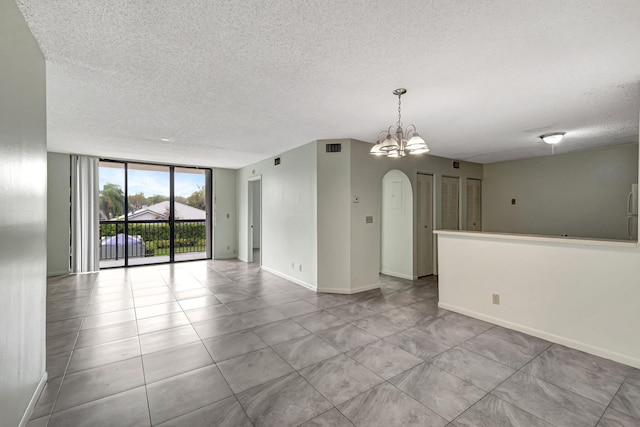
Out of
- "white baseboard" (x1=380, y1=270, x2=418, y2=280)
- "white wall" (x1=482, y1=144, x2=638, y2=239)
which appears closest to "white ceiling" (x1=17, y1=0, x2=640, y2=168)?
"white wall" (x1=482, y1=144, x2=638, y2=239)

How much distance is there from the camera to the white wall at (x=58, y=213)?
19.2 feet

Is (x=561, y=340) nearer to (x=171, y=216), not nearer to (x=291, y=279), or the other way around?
(x=291, y=279)

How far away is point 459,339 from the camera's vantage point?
9.90 ft

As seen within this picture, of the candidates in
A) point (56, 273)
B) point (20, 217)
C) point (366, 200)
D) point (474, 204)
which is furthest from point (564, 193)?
point (56, 273)

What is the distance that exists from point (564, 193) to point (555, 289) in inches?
152

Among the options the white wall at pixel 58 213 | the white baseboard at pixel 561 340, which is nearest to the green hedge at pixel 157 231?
the white wall at pixel 58 213

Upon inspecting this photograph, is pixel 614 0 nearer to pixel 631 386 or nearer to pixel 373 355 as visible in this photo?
pixel 631 386

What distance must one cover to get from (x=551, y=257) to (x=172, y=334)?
424cm

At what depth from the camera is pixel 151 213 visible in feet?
23.0

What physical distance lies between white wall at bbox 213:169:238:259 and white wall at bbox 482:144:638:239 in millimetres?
6696

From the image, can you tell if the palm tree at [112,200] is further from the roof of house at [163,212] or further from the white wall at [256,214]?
the white wall at [256,214]

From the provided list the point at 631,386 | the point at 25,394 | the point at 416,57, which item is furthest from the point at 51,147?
the point at 631,386

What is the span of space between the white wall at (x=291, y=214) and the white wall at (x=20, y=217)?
3.40 meters

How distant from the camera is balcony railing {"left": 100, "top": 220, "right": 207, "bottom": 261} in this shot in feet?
22.0
